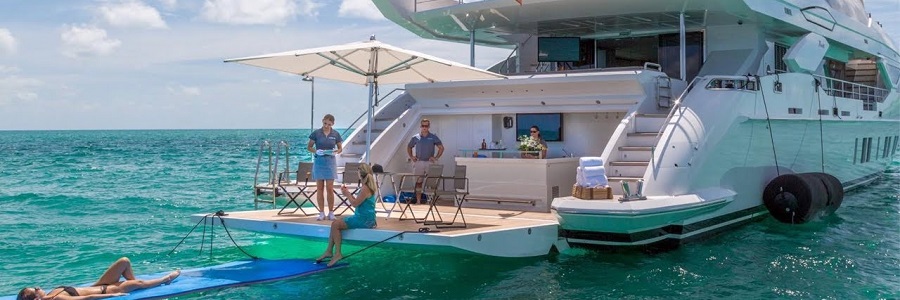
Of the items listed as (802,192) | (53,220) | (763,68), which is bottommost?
(53,220)

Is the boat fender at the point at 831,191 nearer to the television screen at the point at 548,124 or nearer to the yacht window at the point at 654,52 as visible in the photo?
the yacht window at the point at 654,52

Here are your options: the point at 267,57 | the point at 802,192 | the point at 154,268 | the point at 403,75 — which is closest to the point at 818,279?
the point at 802,192

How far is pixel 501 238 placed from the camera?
33.9 feet

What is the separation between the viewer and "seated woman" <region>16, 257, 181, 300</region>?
8.88 m

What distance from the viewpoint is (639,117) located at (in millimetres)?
12789

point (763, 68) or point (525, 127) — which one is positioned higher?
point (763, 68)

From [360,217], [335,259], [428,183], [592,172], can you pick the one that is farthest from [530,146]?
[335,259]

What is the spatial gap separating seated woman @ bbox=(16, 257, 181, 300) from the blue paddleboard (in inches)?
3.4

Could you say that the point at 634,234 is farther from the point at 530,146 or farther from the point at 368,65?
the point at 368,65

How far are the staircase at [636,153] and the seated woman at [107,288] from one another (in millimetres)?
5793

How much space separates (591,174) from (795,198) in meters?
4.24

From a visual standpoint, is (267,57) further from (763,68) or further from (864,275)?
(763,68)

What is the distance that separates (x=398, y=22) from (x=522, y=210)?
6220mm

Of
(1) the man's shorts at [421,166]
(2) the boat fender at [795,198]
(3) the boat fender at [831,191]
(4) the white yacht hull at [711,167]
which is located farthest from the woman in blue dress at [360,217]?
(3) the boat fender at [831,191]
